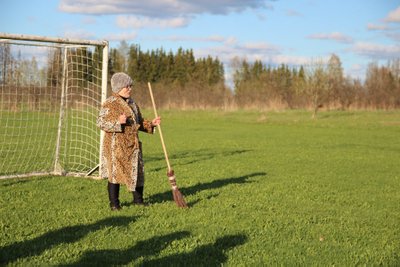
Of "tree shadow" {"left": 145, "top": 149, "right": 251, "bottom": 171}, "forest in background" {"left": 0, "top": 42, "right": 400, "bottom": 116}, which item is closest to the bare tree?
"forest in background" {"left": 0, "top": 42, "right": 400, "bottom": 116}

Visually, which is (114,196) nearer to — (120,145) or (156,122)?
(120,145)

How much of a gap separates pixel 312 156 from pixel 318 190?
6558 millimetres

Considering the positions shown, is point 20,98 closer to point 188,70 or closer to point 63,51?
point 63,51

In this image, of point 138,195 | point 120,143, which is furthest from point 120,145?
point 138,195

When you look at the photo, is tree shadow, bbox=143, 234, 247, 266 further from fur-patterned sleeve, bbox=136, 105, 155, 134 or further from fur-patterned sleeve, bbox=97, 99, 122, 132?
fur-patterned sleeve, bbox=136, 105, 155, 134

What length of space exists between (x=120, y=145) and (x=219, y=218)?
1721 millimetres

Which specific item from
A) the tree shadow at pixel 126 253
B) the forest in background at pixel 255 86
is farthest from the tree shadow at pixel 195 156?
the forest in background at pixel 255 86

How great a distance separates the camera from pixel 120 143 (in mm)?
7738

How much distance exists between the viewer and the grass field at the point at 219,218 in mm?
5660

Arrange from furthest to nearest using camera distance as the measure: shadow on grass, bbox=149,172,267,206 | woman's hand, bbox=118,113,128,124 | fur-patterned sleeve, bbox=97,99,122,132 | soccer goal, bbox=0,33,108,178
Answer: soccer goal, bbox=0,33,108,178, shadow on grass, bbox=149,172,267,206, fur-patterned sleeve, bbox=97,99,122,132, woman's hand, bbox=118,113,128,124

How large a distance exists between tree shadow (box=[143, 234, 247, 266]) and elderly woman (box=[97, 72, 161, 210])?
2.09m

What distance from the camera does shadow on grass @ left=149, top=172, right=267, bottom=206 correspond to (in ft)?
29.2

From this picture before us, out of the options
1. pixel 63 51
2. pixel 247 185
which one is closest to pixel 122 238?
pixel 247 185

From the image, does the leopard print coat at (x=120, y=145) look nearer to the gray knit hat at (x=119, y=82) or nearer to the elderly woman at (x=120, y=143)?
the elderly woman at (x=120, y=143)
